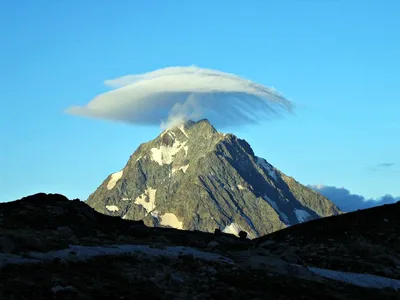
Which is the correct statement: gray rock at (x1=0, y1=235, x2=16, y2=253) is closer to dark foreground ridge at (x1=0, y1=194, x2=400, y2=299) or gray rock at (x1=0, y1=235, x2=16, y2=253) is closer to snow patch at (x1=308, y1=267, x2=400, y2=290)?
dark foreground ridge at (x1=0, y1=194, x2=400, y2=299)

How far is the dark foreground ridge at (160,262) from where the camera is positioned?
1467 inches

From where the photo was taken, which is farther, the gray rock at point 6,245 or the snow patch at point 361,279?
the snow patch at point 361,279

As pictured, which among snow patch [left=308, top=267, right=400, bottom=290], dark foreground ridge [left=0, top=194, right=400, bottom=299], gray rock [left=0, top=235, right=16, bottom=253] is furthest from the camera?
snow patch [left=308, top=267, right=400, bottom=290]

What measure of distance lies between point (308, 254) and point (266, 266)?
12.2 m

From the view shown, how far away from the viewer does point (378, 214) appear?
2813 inches

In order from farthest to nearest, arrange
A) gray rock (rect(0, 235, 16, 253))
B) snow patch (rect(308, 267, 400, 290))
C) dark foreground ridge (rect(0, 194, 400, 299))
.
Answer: snow patch (rect(308, 267, 400, 290)) < gray rock (rect(0, 235, 16, 253)) < dark foreground ridge (rect(0, 194, 400, 299))

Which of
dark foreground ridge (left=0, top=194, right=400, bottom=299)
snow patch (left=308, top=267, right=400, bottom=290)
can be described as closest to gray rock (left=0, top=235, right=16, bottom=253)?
dark foreground ridge (left=0, top=194, right=400, bottom=299)

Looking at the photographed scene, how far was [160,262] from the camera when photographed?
4347 cm

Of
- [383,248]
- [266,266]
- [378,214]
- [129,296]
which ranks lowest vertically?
[129,296]

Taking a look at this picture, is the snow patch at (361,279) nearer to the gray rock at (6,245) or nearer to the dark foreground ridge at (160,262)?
the dark foreground ridge at (160,262)

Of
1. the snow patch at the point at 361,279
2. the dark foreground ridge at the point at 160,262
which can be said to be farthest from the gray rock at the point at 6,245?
the snow patch at the point at 361,279

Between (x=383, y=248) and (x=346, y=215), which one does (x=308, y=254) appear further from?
(x=346, y=215)

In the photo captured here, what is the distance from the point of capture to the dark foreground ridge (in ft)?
122

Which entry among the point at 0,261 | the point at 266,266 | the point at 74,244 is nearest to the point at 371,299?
the point at 266,266
